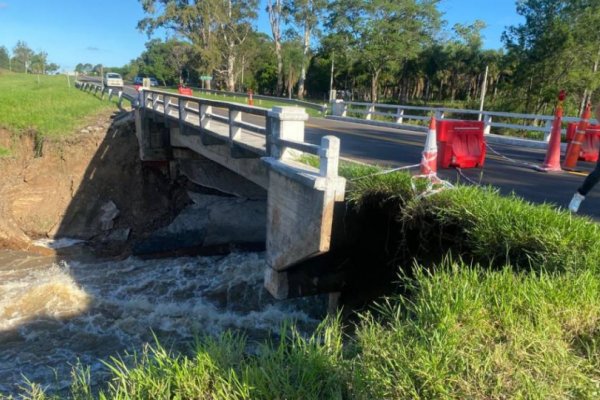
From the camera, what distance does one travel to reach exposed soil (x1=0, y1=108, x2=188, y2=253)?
49.4 ft

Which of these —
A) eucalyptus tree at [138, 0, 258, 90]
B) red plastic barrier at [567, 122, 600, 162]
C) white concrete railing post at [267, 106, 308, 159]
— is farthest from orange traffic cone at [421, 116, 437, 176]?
eucalyptus tree at [138, 0, 258, 90]

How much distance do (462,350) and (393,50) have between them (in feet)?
115

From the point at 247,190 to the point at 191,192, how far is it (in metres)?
2.75

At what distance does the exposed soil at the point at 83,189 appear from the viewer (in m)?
15.1

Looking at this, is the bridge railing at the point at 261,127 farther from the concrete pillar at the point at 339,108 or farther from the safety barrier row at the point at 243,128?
the concrete pillar at the point at 339,108

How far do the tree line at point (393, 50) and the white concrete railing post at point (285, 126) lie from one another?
1078 inches

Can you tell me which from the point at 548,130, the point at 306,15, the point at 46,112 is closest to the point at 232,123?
the point at 548,130

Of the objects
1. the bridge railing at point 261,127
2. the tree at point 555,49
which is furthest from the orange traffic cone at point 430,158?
the tree at point 555,49

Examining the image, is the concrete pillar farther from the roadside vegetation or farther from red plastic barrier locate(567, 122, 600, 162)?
the roadside vegetation

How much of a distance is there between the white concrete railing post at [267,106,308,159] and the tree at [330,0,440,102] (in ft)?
99.6

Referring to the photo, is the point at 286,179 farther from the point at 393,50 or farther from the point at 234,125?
the point at 393,50

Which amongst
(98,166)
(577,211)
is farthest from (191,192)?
(577,211)

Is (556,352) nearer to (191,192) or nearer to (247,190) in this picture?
(247,190)

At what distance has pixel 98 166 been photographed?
1698 cm
